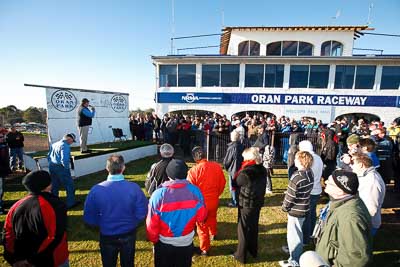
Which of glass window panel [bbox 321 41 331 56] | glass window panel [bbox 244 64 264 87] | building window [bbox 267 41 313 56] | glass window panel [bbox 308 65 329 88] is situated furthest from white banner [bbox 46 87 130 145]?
glass window panel [bbox 321 41 331 56]

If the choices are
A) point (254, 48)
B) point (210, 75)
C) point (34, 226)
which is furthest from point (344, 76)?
point (34, 226)

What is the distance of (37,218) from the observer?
6.91ft

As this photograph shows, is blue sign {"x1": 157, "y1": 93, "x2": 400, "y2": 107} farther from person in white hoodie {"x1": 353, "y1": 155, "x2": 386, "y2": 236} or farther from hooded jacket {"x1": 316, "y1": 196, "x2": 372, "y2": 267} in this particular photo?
hooded jacket {"x1": 316, "y1": 196, "x2": 372, "y2": 267}

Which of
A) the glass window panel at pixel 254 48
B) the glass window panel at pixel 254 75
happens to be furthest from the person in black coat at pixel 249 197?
the glass window panel at pixel 254 48

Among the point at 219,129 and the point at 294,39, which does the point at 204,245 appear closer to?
the point at 219,129

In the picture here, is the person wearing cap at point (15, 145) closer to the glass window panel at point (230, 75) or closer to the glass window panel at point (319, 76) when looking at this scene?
the glass window panel at point (230, 75)

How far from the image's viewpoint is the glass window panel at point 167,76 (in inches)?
690

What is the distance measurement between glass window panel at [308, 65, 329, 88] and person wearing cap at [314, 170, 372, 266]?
54.9ft

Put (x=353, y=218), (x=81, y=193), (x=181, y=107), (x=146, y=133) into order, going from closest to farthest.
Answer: (x=353, y=218) → (x=81, y=193) → (x=146, y=133) → (x=181, y=107)

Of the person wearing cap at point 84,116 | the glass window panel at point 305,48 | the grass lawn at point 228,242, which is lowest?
the grass lawn at point 228,242

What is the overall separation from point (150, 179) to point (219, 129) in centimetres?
684

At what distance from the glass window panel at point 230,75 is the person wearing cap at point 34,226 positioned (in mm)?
16014

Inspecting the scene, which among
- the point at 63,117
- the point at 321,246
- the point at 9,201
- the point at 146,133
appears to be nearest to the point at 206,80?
the point at 146,133

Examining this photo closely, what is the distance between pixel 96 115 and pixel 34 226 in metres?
10.1
